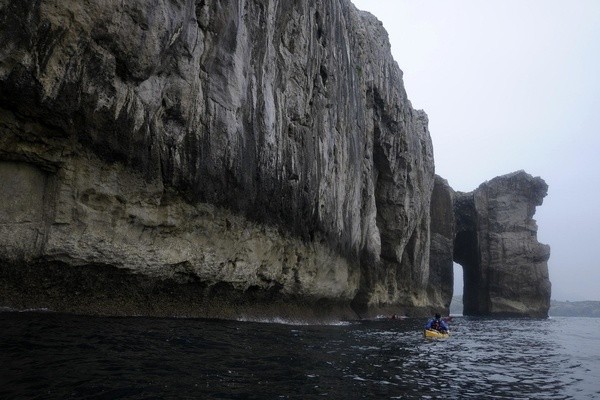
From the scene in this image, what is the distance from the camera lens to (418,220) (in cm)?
4591

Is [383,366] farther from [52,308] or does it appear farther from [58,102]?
[58,102]

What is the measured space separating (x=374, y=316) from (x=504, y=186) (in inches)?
1451

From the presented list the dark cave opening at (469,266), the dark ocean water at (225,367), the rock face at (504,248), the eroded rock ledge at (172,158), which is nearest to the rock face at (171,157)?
the eroded rock ledge at (172,158)

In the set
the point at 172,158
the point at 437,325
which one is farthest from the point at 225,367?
the point at 437,325

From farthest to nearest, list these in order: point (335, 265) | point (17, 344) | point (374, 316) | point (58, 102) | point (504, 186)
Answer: point (504, 186), point (374, 316), point (335, 265), point (58, 102), point (17, 344)

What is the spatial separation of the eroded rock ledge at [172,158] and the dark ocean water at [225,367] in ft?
5.76

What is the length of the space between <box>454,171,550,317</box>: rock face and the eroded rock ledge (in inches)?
1599

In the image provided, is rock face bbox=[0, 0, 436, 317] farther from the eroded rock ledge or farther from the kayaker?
the kayaker

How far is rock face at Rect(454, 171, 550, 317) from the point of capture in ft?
194

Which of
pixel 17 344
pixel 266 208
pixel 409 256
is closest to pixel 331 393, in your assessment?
pixel 17 344

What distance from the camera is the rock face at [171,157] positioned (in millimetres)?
10633

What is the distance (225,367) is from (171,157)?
715 centimetres

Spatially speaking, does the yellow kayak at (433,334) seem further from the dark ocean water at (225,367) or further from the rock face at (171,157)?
the dark ocean water at (225,367)

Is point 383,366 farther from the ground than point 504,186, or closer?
closer
